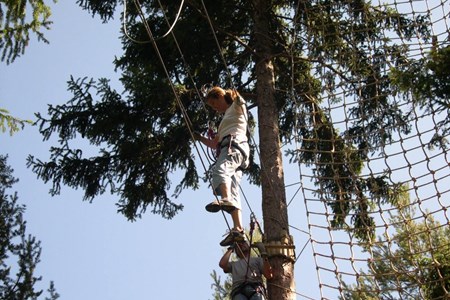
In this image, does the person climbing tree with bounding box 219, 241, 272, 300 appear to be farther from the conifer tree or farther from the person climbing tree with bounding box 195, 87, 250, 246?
the conifer tree

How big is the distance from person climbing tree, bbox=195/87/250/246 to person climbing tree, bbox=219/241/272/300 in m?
0.15

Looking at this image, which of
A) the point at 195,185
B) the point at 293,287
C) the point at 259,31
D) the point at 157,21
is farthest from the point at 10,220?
the point at 293,287

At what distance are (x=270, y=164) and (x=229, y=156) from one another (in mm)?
1272

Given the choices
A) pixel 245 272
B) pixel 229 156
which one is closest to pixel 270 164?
pixel 229 156

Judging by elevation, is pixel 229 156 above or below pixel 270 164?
below

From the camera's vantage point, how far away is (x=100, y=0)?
7684 millimetres

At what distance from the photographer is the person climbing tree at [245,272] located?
4465 millimetres

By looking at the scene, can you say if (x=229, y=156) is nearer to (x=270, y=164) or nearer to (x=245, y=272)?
(x=245, y=272)

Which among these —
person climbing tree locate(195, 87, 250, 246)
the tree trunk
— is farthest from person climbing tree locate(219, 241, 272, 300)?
the tree trunk

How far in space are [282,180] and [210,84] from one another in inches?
68.8

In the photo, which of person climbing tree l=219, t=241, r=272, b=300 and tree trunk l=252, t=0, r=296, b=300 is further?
tree trunk l=252, t=0, r=296, b=300

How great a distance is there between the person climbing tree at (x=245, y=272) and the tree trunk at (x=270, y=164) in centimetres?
34

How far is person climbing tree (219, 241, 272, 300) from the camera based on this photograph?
446 centimetres

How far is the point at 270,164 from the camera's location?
19.3 feet
